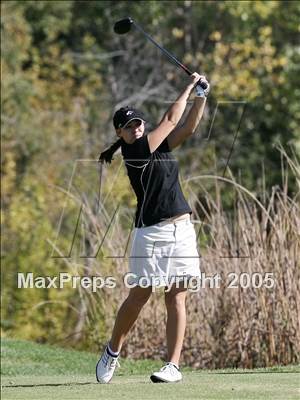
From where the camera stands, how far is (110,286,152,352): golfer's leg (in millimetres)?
7473

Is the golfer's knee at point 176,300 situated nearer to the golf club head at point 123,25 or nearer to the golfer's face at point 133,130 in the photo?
the golfer's face at point 133,130

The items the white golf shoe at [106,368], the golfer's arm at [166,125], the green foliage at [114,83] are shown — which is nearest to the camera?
the golfer's arm at [166,125]

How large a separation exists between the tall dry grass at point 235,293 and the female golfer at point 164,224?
88.6 inches

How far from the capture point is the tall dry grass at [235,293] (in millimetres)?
10148

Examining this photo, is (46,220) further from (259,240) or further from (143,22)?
A: (259,240)

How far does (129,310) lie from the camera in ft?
24.6

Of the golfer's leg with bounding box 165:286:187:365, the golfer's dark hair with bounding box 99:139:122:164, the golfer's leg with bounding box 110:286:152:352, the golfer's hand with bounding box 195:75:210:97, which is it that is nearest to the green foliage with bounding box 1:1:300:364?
the golfer's dark hair with bounding box 99:139:122:164

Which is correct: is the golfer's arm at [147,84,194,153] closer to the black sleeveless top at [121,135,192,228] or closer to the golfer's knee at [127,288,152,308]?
the black sleeveless top at [121,135,192,228]

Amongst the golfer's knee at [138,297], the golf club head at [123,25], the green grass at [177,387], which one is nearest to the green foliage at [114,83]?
the golf club head at [123,25]

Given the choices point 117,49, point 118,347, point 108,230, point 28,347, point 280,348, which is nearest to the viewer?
point 118,347

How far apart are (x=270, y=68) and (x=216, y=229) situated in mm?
11833

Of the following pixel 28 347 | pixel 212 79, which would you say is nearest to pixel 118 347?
pixel 28 347

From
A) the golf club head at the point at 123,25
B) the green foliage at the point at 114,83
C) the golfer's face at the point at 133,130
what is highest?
the green foliage at the point at 114,83

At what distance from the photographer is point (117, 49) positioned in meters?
23.4
